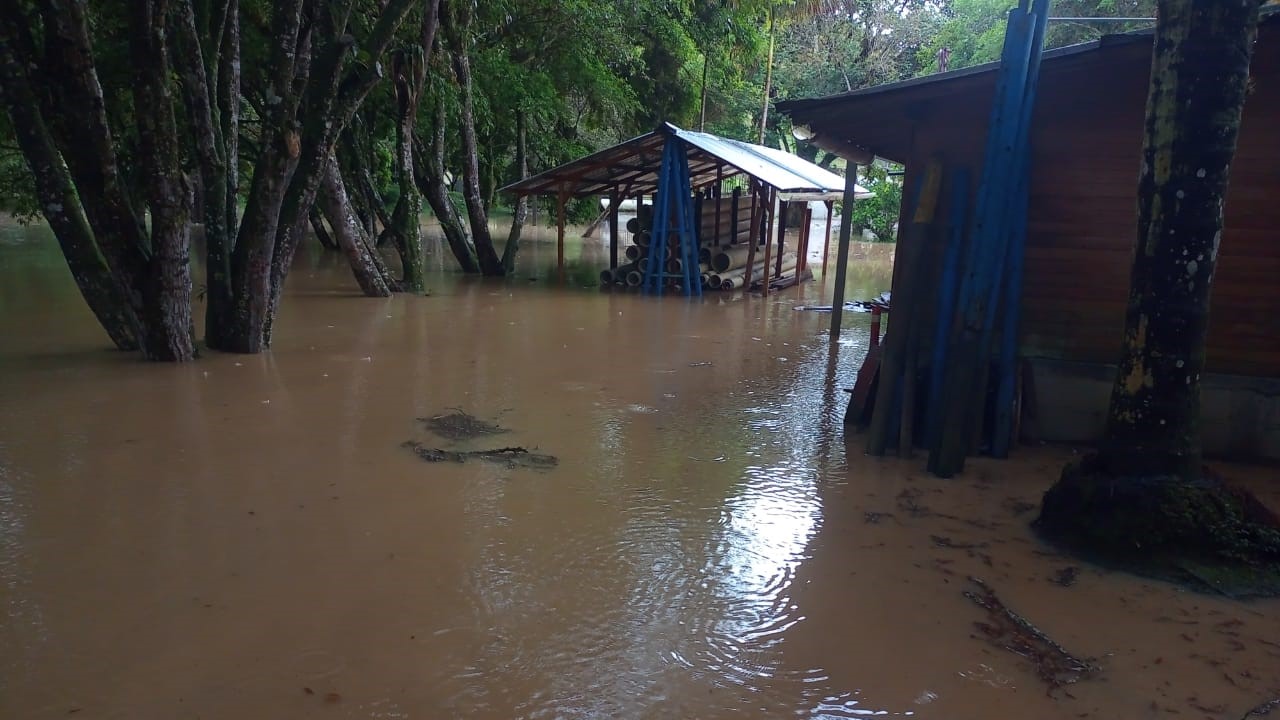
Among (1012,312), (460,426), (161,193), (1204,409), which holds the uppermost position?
(161,193)

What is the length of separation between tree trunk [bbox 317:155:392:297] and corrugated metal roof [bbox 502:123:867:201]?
128 inches

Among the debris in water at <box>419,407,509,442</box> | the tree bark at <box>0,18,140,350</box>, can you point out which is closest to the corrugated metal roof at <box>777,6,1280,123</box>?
the debris in water at <box>419,407,509,442</box>

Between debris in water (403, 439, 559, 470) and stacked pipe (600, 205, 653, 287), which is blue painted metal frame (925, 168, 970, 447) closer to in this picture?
debris in water (403, 439, 559, 470)

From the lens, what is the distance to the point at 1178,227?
436 centimetres

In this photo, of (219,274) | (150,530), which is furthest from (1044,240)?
(219,274)

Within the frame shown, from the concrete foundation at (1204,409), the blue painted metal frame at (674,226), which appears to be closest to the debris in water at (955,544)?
the concrete foundation at (1204,409)

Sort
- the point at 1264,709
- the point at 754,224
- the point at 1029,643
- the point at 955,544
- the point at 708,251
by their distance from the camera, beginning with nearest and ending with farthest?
the point at 1264,709 < the point at 1029,643 < the point at 955,544 < the point at 754,224 < the point at 708,251

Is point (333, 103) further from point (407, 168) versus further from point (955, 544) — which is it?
point (955, 544)

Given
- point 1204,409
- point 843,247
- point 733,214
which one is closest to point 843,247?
point 843,247

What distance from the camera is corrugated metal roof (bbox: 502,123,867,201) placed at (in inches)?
602

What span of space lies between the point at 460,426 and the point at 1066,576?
4.44 metres

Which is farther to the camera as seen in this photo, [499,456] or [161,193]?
[161,193]

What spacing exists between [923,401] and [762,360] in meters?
3.72

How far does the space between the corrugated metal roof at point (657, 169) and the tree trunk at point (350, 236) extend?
3243mm
